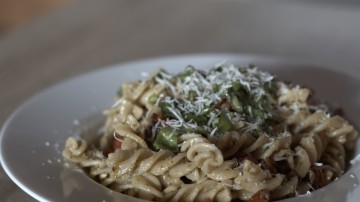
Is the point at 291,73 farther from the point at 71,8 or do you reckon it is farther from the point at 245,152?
the point at 71,8

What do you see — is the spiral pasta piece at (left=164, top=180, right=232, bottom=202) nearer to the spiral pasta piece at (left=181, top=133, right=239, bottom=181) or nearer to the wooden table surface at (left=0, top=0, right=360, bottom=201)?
the spiral pasta piece at (left=181, top=133, right=239, bottom=181)

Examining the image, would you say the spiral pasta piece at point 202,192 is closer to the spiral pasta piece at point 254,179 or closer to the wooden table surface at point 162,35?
the spiral pasta piece at point 254,179

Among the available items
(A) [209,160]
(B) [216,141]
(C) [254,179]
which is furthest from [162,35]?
(C) [254,179]

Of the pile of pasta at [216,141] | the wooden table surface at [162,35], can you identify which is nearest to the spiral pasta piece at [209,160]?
the pile of pasta at [216,141]

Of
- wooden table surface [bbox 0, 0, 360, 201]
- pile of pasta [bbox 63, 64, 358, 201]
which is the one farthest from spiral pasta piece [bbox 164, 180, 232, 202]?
wooden table surface [bbox 0, 0, 360, 201]

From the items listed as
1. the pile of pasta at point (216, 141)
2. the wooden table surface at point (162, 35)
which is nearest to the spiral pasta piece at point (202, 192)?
the pile of pasta at point (216, 141)

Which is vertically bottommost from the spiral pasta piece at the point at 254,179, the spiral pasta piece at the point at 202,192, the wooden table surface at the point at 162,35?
the spiral pasta piece at the point at 202,192

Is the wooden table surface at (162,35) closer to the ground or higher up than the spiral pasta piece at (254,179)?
higher up

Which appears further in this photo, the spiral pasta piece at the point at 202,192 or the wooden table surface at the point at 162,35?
the wooden table surface at the point at 162,35
